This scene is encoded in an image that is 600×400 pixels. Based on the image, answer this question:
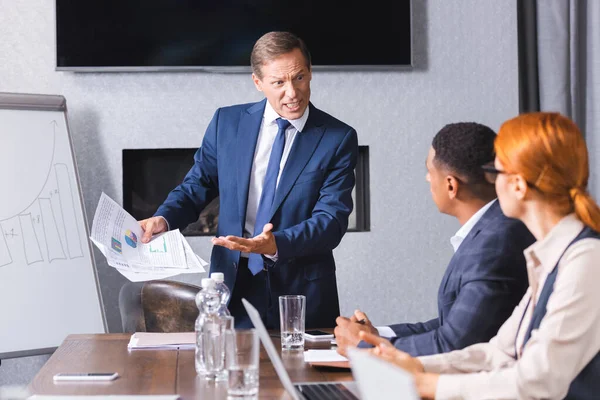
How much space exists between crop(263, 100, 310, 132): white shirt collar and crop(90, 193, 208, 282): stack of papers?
517mm

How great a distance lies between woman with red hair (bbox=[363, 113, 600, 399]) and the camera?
4.33 ft

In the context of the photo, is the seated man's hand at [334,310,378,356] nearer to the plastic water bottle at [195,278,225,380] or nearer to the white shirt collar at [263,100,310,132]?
the plastic water bottle at [195,278,225,380]

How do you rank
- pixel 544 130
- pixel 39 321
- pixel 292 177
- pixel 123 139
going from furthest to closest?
pixel 123 139 < pixel 39 321 < pixel 292 177 < pixel 544 130

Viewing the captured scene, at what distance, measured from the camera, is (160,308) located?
9.61 ft

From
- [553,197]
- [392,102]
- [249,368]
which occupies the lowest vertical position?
Answer: [249,368]

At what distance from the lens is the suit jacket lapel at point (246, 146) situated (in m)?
2.50

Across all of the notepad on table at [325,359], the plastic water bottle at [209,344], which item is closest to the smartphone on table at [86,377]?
the plastic water bottle at [209,344]

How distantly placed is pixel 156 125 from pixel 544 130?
8.82 feet

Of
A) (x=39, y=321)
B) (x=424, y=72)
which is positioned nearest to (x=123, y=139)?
(x=39, y=321)

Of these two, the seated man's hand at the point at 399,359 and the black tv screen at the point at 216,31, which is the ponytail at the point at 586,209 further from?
the black tv screen at the point at 216,31

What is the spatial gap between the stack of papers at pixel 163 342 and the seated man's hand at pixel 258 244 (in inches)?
10.5

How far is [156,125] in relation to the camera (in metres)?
3.86

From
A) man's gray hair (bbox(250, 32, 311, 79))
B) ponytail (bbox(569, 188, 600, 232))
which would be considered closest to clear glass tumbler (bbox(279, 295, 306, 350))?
ponytail (bbox(569, 188, 600, 232))

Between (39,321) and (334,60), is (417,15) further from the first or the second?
(39,321)
